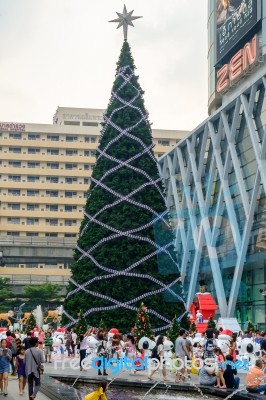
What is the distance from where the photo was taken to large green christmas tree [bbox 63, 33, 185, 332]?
30812 mm

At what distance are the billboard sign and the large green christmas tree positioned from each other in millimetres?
20746

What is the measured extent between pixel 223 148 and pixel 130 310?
81.4 ft

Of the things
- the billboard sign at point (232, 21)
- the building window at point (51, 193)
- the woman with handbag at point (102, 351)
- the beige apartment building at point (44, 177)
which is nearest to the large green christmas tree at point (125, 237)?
the woman with handbag at point (102, 351)

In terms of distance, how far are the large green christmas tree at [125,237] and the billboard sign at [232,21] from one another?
2075 cm

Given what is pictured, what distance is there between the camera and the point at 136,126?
32.5 m

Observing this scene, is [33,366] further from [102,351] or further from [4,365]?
[102,351]

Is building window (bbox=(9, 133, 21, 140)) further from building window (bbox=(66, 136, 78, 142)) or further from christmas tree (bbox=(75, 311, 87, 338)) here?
christmas tree (bbox=(75, 311, 87, 338))

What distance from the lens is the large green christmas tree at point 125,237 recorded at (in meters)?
30.8

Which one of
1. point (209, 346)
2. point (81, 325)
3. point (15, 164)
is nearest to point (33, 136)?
point (15, 164)

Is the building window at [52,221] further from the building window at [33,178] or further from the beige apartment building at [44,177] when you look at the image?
the building window at [33,178]

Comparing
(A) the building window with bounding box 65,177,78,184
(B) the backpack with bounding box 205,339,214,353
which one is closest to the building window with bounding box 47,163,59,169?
(A) the building window with bounding box 65,177,78,184

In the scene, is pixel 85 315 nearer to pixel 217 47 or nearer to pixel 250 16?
pixel 250 16

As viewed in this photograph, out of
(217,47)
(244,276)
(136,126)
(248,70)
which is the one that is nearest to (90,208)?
(136,126)

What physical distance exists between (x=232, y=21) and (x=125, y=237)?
2865cm
